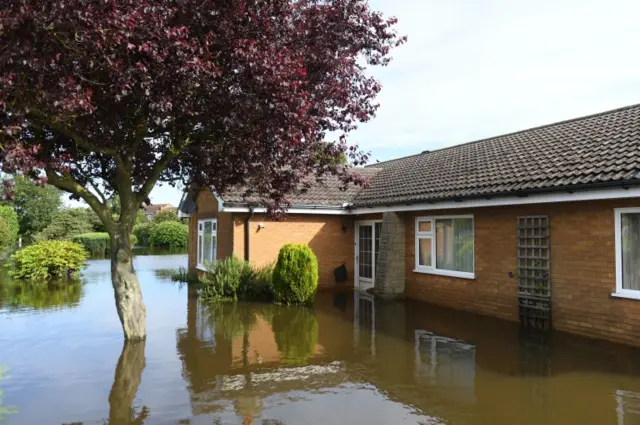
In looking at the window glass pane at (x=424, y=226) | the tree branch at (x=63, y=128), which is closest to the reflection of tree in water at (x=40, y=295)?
the tree branch at (x=63, y=128)

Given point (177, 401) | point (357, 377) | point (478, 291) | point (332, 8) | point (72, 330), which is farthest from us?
point (478, 291)

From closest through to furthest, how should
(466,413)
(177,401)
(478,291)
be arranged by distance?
(466,413) → (177,401) → (478,291)

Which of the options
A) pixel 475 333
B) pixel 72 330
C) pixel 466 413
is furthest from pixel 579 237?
pixel 72 330

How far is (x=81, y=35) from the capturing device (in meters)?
5.69

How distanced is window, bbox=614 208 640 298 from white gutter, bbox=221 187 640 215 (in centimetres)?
52

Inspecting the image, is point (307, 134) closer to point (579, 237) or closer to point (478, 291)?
point (579, 237)

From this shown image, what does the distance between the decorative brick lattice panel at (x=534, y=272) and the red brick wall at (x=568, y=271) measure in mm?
133

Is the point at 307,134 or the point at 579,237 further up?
the point at 307,134

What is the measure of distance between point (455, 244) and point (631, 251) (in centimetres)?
451

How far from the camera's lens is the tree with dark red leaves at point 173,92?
5.66m

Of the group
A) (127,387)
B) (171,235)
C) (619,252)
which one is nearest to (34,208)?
(171,235)

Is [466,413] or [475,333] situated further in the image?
[475,333]

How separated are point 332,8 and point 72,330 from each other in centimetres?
796

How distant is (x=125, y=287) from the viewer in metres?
8.62
